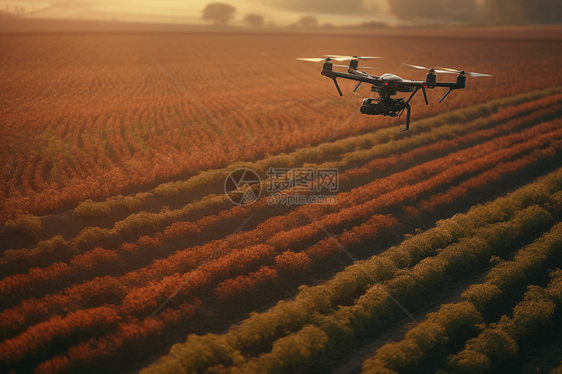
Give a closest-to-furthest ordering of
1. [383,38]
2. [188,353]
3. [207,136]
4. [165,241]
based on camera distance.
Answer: [188,353]
[165,241]
[207,136]
[383,38]

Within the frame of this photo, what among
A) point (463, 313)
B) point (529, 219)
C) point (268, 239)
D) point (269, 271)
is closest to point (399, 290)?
point (463, 313)

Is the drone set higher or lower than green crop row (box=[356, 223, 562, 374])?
higher

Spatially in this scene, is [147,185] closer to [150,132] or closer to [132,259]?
[132,259]

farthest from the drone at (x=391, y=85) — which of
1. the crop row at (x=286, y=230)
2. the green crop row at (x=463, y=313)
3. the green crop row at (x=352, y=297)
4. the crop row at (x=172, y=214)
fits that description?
the crop row at (x=172, y=214)

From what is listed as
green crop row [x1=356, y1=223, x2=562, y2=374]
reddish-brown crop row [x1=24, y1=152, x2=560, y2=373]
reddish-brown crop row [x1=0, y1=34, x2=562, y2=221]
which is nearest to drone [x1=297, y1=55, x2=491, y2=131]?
green crop row [x1=356, y1=223, x2=562, y2=374]

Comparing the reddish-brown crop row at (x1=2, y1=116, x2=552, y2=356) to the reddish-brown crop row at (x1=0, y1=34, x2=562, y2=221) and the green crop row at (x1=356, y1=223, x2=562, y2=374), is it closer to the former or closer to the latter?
the green crop row at (x1=356, y1=223, x2=562, y2=374)

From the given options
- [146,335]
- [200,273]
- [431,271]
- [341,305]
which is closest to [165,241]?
[200,273]
